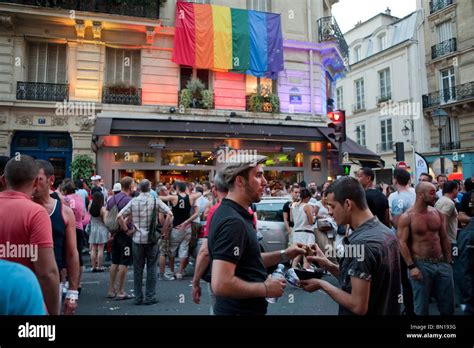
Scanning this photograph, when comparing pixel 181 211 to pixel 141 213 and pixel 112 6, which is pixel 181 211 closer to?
pixel 141 213

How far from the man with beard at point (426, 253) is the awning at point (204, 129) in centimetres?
1099

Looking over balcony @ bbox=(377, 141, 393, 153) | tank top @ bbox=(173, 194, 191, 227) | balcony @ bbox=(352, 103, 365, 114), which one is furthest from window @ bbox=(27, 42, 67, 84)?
balcony @ bbox=(352, 103, 365, 114)

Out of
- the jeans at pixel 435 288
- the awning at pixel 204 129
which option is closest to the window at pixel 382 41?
the awning at pixel 204 129

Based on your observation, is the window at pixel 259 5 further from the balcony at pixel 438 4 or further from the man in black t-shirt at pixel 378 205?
the balcony at pixel 438 4

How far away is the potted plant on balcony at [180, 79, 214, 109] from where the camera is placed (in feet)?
50.8

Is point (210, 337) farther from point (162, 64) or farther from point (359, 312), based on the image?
point (162, 64)

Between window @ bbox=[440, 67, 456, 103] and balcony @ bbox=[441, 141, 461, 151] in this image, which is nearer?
balcony @ bbox=[441, 141, 461, 151]

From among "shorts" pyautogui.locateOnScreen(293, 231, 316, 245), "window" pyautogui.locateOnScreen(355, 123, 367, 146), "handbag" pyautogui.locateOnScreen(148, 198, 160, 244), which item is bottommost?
"shorts" pyautogui.locateOnScreen(293, 231, 316, 245)

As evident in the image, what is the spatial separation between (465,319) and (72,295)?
3.36 meters

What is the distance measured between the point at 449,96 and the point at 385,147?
6198mm

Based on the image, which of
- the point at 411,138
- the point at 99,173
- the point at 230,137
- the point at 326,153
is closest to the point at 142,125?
the point at 99,173

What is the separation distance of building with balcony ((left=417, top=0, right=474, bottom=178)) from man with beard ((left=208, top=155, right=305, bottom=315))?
26812 millimetres

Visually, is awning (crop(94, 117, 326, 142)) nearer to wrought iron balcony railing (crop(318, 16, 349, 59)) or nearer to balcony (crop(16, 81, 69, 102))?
balcony (crop(16, 81, 69, 102))

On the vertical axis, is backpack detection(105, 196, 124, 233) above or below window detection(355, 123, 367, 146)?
below
